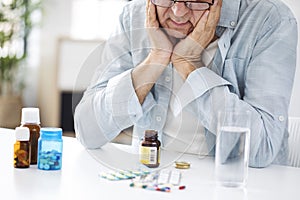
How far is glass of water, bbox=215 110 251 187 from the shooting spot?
1128 mm

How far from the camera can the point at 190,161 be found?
1325 millimetres

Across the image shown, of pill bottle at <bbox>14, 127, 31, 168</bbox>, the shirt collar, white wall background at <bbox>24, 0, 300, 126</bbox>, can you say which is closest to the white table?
pill bottle at <bbox>14, 127, 31, 168</bbox>

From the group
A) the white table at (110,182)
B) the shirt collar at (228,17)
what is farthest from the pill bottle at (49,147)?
the shirt collar at (228,17)

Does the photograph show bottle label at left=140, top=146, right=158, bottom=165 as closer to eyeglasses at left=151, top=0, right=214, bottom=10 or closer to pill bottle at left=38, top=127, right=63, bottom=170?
pill bottle at left=38, top=127, right=63, bottom=170

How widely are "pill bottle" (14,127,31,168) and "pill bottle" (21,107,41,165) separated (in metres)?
0.03

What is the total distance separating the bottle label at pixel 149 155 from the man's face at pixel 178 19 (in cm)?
31

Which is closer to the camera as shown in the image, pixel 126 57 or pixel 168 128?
pixel 168 128

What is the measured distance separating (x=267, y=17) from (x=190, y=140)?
0.37 meters

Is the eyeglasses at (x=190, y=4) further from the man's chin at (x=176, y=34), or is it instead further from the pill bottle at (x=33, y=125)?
the pill bottle at (x=33, y=125)

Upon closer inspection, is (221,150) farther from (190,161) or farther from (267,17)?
(267,17)

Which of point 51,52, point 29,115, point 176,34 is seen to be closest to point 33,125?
point 29,115

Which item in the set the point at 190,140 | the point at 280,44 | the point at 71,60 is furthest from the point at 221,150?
the point at 71,60

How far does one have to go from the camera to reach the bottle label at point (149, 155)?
1.21 meters

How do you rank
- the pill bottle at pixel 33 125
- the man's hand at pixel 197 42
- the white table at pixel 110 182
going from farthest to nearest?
1. the man's hand at pixel 197 42
2. the pill bottle at pixel 33 125
3. the white table at pixel 110 182
